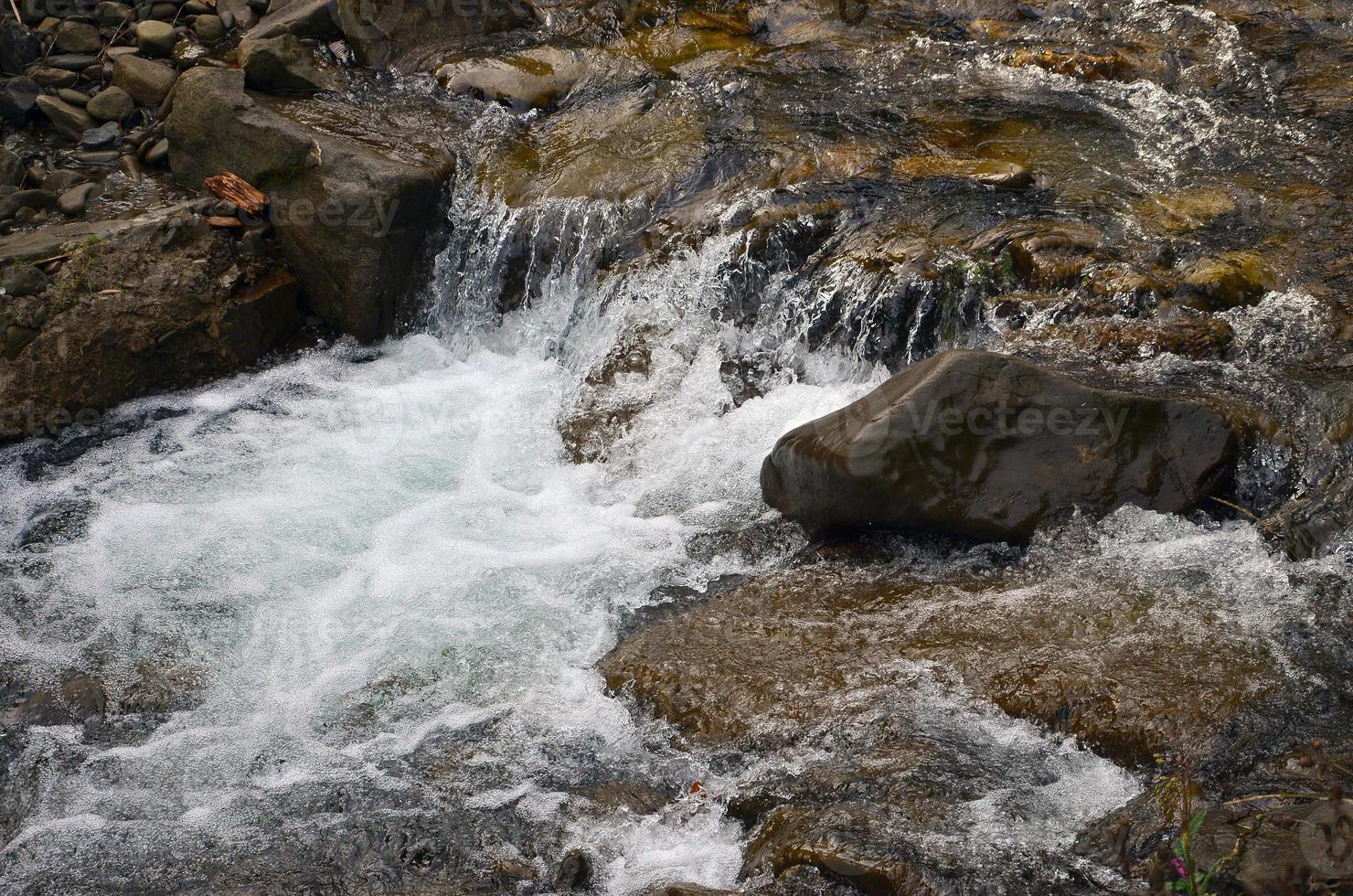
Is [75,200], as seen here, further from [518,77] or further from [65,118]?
[518,77]

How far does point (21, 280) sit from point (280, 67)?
2494mm

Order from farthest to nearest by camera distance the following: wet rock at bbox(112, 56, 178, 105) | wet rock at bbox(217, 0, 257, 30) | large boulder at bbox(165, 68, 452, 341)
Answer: wet rock at bbox(217, 0, 257, 30) < wet rock at bbox(112, 56, 178, 105) < large boulder at bbox(165, 68, 452, 341)

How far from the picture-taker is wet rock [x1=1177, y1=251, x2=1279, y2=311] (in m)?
5.68

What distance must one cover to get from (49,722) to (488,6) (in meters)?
6.34

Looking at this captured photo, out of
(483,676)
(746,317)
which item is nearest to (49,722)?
(483,676)

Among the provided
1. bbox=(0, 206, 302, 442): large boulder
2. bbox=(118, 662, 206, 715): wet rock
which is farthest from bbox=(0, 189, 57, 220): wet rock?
bbox=(118, 662, 206, 715): wet rock

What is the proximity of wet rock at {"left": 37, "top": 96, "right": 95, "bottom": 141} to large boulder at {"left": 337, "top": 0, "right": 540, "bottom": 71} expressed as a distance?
1.99 m

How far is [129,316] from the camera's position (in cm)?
662

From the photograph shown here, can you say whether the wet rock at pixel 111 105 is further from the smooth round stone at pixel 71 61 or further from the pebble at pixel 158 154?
the pebble at pixel 158 154

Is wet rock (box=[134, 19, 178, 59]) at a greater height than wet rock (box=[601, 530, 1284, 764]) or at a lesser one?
greater

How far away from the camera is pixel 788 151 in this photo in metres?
7.10

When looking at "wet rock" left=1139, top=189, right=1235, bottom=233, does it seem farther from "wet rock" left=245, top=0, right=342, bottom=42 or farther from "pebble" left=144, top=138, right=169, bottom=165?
"pebble" left=144, top=138, right=169, bottom=165

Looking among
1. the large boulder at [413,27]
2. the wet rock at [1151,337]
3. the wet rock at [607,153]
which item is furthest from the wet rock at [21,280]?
the wet rock at [1151,337]

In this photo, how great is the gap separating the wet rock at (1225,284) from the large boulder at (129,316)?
526 centimetres
